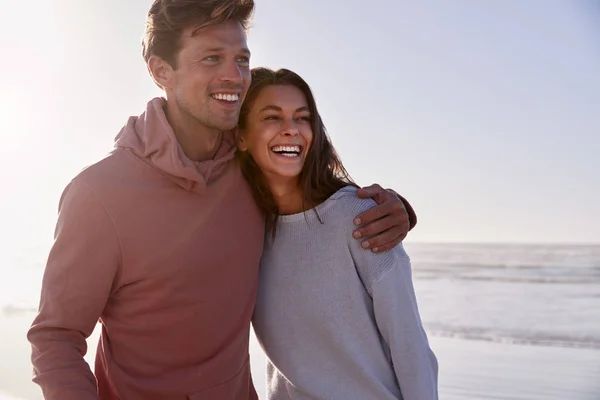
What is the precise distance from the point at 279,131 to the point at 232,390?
0.98 metres

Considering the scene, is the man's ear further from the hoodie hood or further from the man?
the hoodie hood

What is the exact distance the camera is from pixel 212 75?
268 cm

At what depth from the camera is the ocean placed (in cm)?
640

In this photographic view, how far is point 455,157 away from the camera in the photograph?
18.3 m

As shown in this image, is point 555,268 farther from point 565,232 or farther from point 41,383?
point 41,383

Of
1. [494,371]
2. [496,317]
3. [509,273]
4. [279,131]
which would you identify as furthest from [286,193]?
[509,273]

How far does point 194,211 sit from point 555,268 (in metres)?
14.8

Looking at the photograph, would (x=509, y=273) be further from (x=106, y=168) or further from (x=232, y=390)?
(x=106, y=168)

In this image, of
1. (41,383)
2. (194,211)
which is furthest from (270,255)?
(41,383)

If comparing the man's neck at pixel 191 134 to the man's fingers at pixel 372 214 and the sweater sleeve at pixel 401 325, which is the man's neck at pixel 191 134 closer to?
the man's fingers at pixel 372 214

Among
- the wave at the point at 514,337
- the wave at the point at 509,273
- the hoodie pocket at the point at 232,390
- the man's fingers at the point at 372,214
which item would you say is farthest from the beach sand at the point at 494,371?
the wave at the point at 509,273

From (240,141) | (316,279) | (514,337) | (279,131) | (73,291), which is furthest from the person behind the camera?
(514,337)

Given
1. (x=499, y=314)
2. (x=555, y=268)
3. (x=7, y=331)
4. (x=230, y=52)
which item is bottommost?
(x=555, y=268)

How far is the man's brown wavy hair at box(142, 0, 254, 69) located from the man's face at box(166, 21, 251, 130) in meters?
0.03
